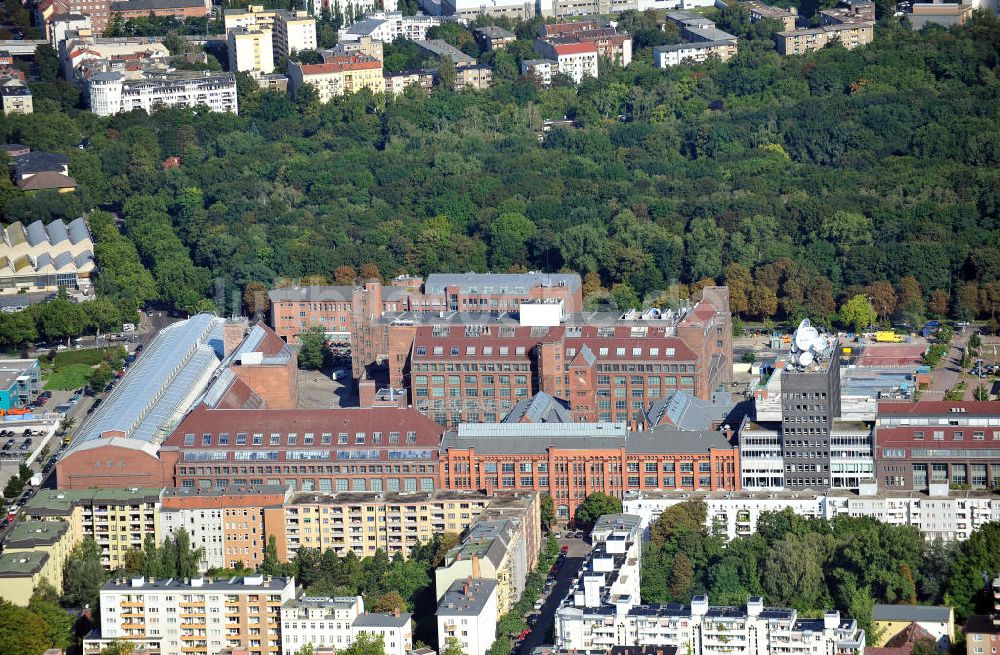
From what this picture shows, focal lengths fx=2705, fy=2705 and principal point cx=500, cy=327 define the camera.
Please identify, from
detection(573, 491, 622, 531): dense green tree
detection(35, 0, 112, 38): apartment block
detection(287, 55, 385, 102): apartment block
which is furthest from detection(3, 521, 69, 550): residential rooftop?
detection(35, 0, 112, 38): apartment block

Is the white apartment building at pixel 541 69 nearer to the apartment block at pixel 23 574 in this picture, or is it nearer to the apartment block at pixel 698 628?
the apartment block at pixel 23 574

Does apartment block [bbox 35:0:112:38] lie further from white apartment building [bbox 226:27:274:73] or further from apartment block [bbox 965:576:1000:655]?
apartment block [bbox 965:576:1000:655]

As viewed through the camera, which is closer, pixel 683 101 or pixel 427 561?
pixel 427 561

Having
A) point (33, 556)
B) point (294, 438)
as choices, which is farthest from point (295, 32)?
point (33, 556)

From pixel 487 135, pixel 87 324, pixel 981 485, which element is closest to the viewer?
pixel 981 485

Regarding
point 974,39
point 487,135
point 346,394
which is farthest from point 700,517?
point 974,39

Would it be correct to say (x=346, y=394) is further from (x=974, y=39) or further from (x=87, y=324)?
(x=974, y=39)
